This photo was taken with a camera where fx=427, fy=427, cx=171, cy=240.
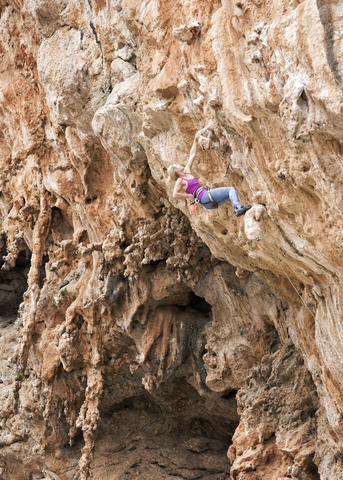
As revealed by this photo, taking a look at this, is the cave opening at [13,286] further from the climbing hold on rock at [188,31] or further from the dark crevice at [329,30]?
the dark crevice at [329,30]

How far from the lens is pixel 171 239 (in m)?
8.77

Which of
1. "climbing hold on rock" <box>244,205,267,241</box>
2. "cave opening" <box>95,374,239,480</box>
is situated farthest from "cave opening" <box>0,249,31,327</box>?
"climbing hold on rock" <box>244,205,267,241</box>

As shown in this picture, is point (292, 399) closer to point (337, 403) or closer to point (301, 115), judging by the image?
point (337, 403)

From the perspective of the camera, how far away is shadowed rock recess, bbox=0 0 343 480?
14.4 feet

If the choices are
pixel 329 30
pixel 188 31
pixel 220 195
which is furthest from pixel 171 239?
pixel 329 30

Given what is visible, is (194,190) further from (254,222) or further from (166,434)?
(166,434)

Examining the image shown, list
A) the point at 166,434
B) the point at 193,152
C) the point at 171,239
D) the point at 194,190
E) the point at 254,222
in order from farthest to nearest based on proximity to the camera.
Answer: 1. the point at 166,434
2. the point at 171,239
3. the point at 194,190
4. the point at 193,152
5. the point at 254,222

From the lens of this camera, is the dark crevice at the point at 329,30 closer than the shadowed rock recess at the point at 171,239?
Yes

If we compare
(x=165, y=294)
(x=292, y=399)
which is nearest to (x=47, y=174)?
(x=165, y=294)

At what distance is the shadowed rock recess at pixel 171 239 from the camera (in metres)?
4.38

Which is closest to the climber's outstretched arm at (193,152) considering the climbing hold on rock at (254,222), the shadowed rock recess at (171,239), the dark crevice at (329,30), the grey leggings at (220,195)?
→ the shadowed rock recess at (171,239)

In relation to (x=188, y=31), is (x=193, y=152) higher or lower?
lower

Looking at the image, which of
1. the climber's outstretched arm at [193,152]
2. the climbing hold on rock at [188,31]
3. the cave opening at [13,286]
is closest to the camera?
the climbing hold on rock at [188,31]

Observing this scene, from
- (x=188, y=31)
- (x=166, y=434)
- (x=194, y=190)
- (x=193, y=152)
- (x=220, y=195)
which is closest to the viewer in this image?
(x=188, y=31)
